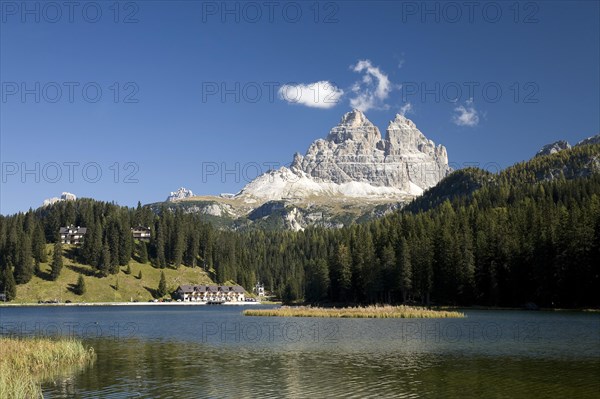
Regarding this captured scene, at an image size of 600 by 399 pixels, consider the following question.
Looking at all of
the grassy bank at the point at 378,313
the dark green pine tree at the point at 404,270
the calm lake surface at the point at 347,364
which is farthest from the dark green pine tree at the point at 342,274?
the calm lake surface at the point at 347,364

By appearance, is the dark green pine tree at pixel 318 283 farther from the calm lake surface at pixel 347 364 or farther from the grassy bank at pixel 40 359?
the grassy bank at pixel 40 359

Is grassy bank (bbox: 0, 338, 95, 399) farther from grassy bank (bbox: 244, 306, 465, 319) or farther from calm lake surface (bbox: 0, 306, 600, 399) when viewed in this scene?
grassy bank (bbox: 244, 306, 465, 319)

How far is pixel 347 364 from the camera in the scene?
48.0 m

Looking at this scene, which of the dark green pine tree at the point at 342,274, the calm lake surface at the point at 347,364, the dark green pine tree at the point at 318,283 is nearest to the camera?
the calm lake surface at the point at 347,364

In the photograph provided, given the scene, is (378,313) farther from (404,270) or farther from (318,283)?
(318,283)

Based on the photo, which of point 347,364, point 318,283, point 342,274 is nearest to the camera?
point 347,364

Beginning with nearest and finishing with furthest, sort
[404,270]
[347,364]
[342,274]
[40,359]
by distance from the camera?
[40,359] < [347,364] < [404,270] < [342,274]

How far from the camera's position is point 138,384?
127 feet

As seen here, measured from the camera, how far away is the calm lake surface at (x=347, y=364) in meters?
36.6

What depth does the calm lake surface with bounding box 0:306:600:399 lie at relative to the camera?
36.6 m

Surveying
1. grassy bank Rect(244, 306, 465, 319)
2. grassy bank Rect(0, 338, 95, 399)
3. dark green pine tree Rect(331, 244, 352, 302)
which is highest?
dark green pine tree Rect(331, 244, 352, 302)

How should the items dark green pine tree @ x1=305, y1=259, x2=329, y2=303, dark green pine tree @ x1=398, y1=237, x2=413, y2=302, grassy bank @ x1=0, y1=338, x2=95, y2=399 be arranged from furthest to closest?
1. dark green pine tree @ x1=305, y1=259, x2=329, y2=303
2. dark green pine tree @ x1=398, y1=237, x2=413, y2=302
3. grassy bank @ x1=0, y1=338, x2=95, y2=399

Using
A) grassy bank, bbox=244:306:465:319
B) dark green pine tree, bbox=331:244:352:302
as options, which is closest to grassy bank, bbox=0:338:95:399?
grassy bank, bbox=244:306:465:319

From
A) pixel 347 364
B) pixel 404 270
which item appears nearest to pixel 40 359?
pixel 347 364
